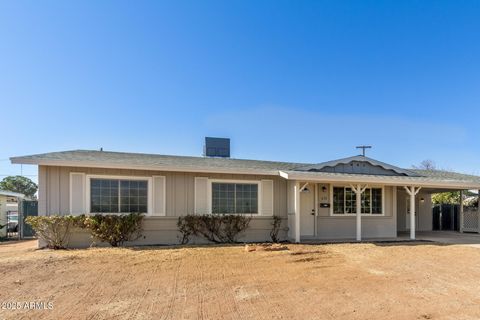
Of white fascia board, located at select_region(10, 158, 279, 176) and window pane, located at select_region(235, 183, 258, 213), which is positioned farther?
window pane, located at select_region(235, 183, 258, 213)

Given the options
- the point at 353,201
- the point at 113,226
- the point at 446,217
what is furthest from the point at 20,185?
the point at 446,217

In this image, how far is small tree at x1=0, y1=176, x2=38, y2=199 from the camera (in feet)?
164

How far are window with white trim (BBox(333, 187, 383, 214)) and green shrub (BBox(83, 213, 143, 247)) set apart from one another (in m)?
7.16

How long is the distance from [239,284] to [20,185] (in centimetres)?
5786

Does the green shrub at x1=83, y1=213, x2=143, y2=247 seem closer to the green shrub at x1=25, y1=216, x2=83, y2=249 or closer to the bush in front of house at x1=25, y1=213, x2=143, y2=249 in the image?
the bush in front of house at x1=25, y1=213, x2=143, y2=249

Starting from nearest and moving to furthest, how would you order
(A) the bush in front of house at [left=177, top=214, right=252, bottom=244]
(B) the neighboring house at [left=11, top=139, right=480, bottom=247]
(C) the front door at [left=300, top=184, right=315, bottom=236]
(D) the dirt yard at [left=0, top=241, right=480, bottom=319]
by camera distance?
(D) the dirt yard at [left=0, top=241, right=480, bottom=319], (B) the neighboring house at [left=11, top=139, right=480, bottom=247], (A) the bush in front of house at [left=177, top=214, right=252, bottom=244], (C) the front door at [left=300, top=184, right=315, bottom=236]

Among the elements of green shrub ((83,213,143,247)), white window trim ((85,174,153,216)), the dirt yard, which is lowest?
the dirt yard

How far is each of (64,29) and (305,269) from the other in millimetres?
10412

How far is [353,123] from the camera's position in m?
23.7

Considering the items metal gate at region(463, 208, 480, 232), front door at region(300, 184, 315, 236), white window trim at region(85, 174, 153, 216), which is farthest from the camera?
metal gate at region(463, 208, 480, 232)

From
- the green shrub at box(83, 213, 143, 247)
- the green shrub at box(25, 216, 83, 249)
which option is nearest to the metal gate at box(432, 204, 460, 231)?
the green shrub at box(83, 213, 143, 247)

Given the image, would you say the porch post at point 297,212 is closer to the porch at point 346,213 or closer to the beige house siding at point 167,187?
the porch at point 346,213

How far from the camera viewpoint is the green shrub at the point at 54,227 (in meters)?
9.20

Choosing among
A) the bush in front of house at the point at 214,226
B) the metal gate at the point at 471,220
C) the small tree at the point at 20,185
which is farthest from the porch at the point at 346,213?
the small tree at the point at 20,185
